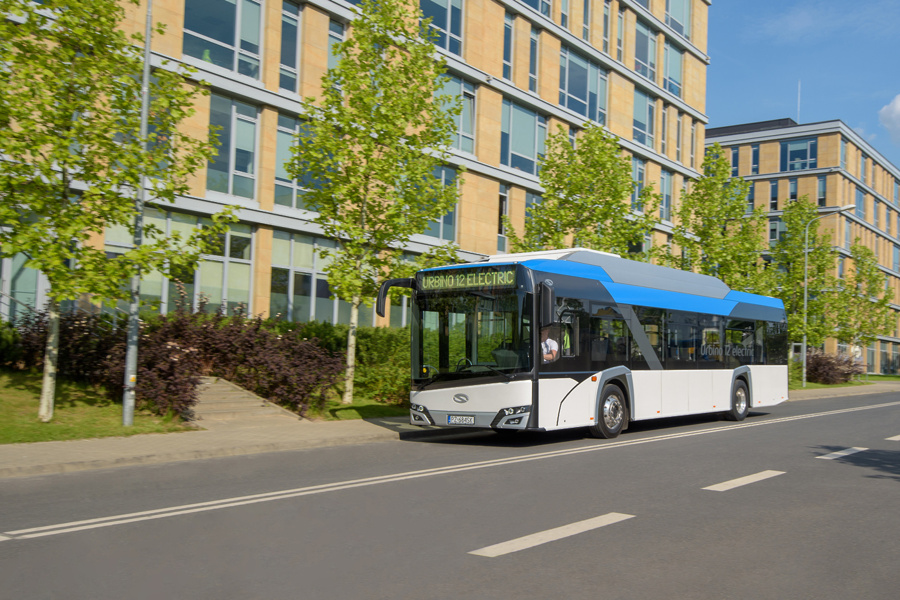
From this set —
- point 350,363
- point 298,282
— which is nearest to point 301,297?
point 298,282

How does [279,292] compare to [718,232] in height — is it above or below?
below

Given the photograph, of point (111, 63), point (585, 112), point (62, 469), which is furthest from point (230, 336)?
point (585, 112)

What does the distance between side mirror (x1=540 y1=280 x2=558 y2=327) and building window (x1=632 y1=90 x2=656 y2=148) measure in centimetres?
3058

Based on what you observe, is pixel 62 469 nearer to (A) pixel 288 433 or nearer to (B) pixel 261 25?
(A) pixel 288 433

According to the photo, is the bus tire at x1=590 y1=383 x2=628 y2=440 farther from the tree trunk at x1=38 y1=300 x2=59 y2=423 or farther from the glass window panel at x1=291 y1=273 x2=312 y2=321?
the glass window panel at x1=291 y1=273 x2=312 y2=321

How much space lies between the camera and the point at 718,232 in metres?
34.1

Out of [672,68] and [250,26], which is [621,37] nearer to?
[672,68]

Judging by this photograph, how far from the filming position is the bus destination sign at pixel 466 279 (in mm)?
12992

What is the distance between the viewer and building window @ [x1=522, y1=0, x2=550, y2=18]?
34.0m

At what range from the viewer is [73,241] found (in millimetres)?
12930

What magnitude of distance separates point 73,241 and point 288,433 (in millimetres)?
4650

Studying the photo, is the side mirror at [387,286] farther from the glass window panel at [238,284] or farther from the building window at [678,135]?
the building window at [678,135]

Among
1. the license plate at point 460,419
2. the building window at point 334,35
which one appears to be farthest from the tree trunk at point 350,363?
the building window at point 334,35

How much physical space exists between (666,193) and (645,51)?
24.6 feet
